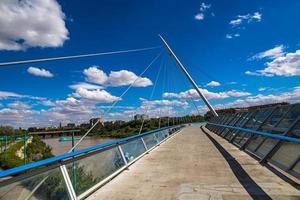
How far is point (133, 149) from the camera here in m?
8.95

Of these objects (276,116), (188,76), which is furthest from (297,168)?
Answer: (188,76)

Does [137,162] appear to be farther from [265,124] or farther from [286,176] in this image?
[265,124]

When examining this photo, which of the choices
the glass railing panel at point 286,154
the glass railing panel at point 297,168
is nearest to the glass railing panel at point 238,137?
the glass railing panel at point 286,154

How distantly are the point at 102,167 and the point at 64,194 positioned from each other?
1779 mm

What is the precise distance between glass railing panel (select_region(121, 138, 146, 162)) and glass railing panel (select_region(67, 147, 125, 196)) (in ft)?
2.75

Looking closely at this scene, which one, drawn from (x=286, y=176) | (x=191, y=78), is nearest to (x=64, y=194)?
(x=286, y=176)

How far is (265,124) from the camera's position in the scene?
31.4ft

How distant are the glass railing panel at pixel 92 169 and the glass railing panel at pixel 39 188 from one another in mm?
372

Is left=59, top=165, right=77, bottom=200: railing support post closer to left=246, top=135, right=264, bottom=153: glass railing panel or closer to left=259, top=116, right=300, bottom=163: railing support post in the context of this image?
left=259, top=116, right=300, bottom=163: railing support post

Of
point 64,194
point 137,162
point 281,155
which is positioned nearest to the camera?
point 64,194

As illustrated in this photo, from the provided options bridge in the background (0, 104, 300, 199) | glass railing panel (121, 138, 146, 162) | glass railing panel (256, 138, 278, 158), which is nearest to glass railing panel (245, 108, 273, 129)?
bridge in the background (0, 104, 300, 199)

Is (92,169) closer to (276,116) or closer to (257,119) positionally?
(276,116)

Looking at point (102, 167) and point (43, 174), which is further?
point (102, 167)

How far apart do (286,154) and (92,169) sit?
Answer: 4.52m
